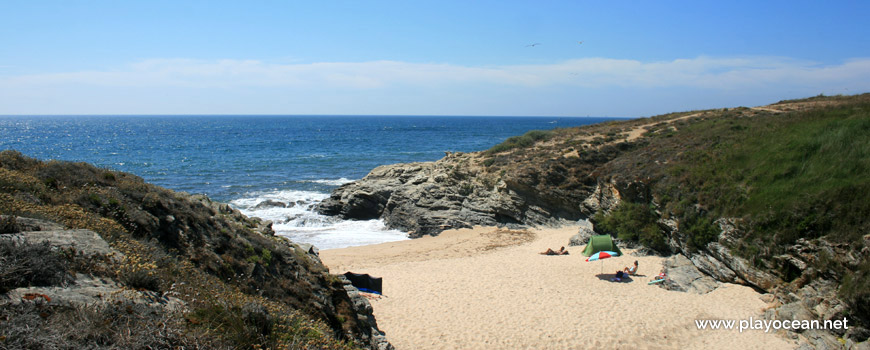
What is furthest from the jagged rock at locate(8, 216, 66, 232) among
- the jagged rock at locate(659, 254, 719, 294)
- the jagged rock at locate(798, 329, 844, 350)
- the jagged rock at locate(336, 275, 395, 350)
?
the jagged rock at locate(659, 254, 719, 294)

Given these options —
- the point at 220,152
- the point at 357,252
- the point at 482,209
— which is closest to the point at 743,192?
the point at 482,209

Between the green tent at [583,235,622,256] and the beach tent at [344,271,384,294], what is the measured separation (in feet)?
29.5

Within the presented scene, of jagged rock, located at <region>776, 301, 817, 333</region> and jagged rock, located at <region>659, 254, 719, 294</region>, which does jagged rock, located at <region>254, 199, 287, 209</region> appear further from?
jagged rock, located at <region>776, 301, 817, 333</region>

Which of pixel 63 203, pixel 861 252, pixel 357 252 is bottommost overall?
pixel 357 252

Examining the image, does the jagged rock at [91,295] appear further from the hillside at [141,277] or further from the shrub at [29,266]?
the shrub at [29,266]

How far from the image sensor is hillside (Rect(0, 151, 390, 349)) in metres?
4.21

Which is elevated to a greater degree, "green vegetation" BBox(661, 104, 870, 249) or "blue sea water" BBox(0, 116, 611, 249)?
"green vegetation" BBox(661, 104, 870, 249)

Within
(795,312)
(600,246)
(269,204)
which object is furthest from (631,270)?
(269,204)

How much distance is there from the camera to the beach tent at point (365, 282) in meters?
14.6

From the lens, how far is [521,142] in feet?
116

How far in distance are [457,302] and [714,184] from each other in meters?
11.4

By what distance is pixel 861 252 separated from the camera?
11.1 metres

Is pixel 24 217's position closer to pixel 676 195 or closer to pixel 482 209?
pixel 676 195

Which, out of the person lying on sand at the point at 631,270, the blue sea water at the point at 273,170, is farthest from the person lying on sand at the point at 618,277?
the blue sea water at the point at 273,170
